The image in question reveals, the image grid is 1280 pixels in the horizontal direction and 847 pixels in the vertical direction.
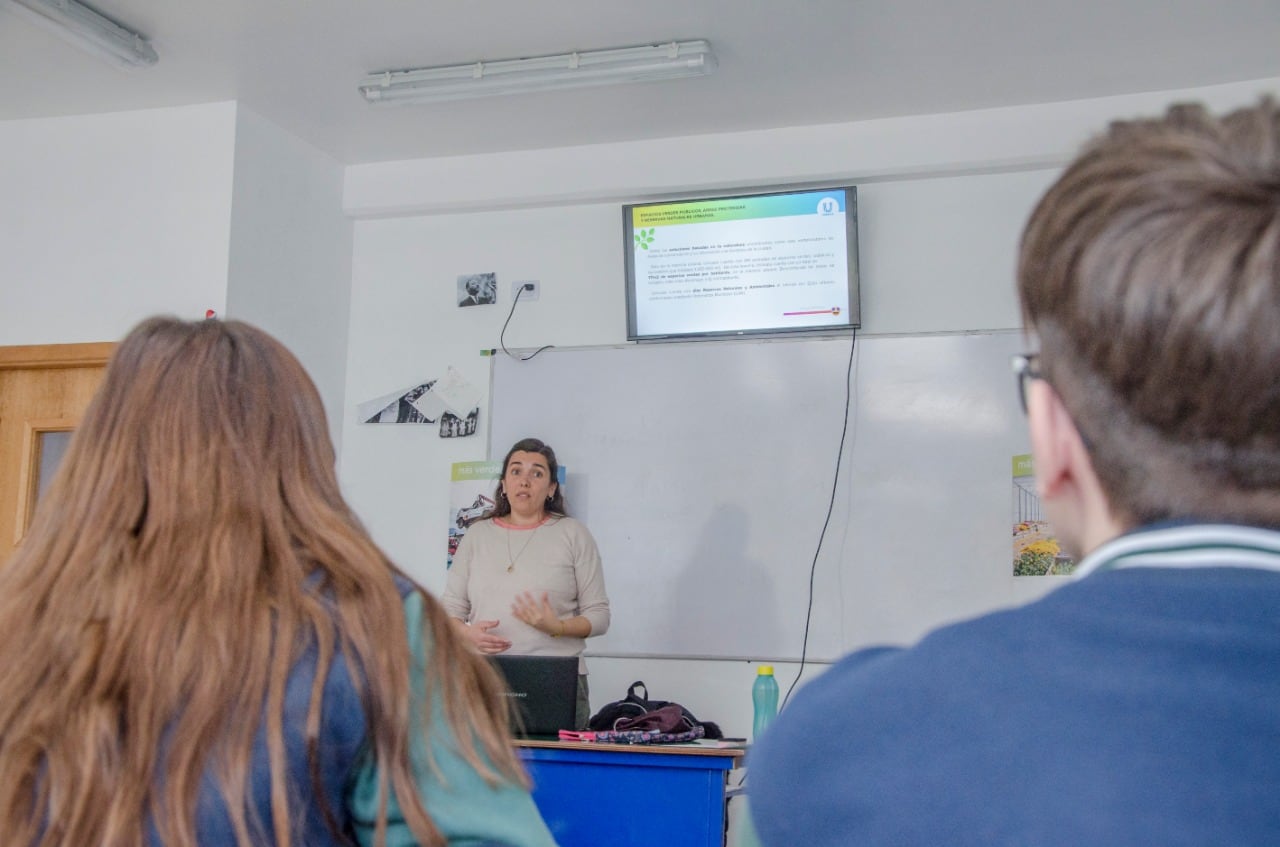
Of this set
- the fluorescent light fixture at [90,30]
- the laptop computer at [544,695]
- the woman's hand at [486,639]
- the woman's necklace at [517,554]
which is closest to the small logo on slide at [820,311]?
the woman's necklace at [517,554]

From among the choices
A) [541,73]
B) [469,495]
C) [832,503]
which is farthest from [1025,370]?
[469,495]

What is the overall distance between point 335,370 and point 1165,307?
16.3 feet

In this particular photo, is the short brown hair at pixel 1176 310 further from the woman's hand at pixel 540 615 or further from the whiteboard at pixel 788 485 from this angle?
the whiteboard at pixel 788 485

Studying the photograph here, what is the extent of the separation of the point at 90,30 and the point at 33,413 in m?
1.61

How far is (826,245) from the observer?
473 centimetres

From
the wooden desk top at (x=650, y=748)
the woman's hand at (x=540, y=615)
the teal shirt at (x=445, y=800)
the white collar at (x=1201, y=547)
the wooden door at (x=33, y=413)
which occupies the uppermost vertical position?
the wooden door at (x=33, y=413)

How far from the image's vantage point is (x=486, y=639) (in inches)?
153

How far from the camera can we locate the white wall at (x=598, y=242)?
4.65 metres

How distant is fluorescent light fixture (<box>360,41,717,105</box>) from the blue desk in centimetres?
240

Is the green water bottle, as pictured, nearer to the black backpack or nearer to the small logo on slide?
the black backpack

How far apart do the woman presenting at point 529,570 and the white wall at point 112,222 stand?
1336 mm

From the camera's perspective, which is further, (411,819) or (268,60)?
(268,60)

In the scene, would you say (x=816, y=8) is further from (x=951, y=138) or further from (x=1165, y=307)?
(x=1165, y=307)

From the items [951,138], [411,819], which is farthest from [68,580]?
[951,138]
